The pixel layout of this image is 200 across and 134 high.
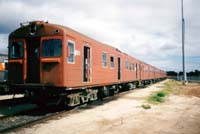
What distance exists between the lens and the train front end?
1102 centimetres

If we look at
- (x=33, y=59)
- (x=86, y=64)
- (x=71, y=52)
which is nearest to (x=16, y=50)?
(x=33, y=59)

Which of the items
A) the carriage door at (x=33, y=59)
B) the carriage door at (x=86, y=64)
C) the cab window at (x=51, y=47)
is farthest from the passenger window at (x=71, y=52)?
the carriage door at (x=86, y=64)

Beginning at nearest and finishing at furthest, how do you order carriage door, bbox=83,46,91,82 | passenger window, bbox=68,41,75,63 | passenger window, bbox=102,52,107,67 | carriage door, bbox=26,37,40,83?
1. passenger window, bbox=68,41,75,63
2. carriage door, bbox=26,37,40,83
3. carriage door, bbox=83,46,91,82
4. passenger window, bbox=102,52,107,67

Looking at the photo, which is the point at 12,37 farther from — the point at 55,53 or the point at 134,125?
the point at 134,125

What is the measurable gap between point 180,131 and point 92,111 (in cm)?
468

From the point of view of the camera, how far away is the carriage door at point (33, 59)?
1199cm

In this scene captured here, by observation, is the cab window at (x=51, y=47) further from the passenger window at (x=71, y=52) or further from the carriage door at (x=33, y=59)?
the carriage door at (x=33, y=59)

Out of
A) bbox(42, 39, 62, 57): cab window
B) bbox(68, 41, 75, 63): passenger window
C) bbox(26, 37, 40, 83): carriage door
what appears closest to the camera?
bbox(42, 39, 62, 57): cab window

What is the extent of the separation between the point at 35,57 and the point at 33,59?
131 mm

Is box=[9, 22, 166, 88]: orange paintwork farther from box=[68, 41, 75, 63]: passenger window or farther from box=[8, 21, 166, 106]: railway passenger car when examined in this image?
box=[68, 41, 75, 63]: passenger window

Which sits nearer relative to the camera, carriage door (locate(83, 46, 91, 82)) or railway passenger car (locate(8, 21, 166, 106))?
railway passenger car (locate(8, 21, 166, 106))

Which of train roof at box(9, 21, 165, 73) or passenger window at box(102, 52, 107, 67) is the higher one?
train roof at box(9, 21, 165, 73)

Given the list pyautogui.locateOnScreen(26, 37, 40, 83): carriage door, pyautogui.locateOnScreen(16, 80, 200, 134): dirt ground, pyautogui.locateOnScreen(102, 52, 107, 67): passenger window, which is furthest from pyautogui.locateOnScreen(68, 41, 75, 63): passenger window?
pyautogui.locateOnScreen(102, 52, 107, 67): passenger window

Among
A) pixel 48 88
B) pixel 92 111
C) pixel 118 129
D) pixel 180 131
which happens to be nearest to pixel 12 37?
pixel 48 88
